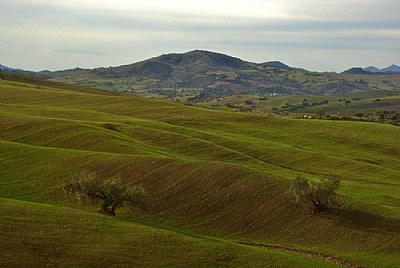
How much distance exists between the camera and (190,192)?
7181 cm

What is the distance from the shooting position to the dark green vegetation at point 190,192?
2016 inches

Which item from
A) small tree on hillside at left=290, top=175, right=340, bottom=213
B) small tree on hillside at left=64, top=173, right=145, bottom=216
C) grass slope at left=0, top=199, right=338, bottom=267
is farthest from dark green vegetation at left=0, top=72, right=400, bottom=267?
small tree on hillside at left=64, top=173, right=145, bottom=216

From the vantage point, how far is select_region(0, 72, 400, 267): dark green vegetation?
51.2 meters

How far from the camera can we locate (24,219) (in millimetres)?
52812

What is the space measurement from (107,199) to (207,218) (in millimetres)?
13271

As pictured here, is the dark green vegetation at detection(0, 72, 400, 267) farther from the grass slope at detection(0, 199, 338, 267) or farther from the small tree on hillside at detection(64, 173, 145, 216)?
the small tree on hillside at detection(64, 173, 145, 216)

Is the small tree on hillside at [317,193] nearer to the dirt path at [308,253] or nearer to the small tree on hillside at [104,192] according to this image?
the dirt path at [308,253]

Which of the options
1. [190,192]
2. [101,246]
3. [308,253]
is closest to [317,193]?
[308,253]

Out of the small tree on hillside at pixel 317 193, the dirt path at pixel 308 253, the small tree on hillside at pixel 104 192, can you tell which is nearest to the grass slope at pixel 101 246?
the dirt path at pixel 308 253

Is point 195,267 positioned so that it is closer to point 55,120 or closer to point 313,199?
point 313,199

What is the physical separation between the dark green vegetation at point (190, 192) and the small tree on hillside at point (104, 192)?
2.28 m

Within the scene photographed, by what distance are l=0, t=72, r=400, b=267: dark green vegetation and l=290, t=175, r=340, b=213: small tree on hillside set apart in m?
1.84

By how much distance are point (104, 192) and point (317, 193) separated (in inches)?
1122

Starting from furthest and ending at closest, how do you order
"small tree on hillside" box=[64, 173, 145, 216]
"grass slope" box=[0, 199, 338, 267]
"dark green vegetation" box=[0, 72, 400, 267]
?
"small tree on hillside" box=[64, 173, 145, 216] → "dark green vegetation" box=[0, 72, 400, 267] → "grass slope" box=[0, 199, 338, 267]
